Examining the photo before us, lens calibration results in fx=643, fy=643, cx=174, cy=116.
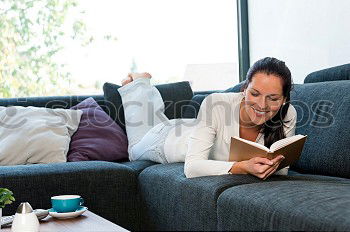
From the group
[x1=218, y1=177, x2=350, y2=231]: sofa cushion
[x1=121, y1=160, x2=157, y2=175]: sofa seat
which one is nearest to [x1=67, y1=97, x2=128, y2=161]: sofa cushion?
[x1=121, y1=160, x2=157, y2=175]: sofa seat

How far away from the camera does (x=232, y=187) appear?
7.80 ft

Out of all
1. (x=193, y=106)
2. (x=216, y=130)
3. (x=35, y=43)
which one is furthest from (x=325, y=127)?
(x=35, y=43)

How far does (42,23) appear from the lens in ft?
15.7

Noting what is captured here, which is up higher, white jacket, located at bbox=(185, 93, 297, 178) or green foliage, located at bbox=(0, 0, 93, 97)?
green foliage, located at bbox=(0, 0, 93, 97)

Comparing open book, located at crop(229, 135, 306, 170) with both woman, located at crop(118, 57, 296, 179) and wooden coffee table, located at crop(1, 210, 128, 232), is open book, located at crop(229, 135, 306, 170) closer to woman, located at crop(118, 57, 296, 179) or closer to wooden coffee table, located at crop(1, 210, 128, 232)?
woman, located at crop(118, 57, 296, 179)

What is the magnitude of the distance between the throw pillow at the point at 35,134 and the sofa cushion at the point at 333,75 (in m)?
1.44

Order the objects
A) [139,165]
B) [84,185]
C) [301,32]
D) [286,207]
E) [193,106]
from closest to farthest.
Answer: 1. [286,207]
2. [84,185]
3. [139,165]
4. [193,106]
5. [301,32]

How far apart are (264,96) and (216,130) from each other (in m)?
0.31

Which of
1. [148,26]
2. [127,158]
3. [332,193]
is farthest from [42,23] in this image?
[332,193]

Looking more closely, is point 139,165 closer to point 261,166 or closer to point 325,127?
point 325,127

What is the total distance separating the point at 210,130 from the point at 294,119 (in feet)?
1.24

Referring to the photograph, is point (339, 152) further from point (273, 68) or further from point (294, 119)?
point (273, 68)

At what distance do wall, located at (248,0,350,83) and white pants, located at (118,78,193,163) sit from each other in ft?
3.40

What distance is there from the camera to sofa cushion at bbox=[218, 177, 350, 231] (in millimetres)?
1737
